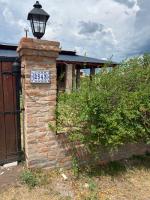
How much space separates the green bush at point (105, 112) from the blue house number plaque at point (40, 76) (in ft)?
1.51

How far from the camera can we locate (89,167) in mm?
4355

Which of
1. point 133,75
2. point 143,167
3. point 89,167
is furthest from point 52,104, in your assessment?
point 143,167

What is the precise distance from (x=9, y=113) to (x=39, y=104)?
56 centimetres

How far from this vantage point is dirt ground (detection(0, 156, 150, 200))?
11.3 ft

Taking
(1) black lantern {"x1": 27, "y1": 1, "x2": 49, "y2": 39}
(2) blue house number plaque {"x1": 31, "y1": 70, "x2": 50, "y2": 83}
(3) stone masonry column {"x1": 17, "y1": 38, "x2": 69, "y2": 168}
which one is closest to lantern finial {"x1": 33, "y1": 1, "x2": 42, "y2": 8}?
(1) black lantern {"x1": 27, "y1": 1, "x2": 49, "y2": 39}

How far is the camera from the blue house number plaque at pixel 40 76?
150 inches

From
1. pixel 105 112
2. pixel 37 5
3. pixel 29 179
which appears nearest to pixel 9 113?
pixel 29 179

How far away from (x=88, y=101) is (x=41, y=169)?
143 centimetres

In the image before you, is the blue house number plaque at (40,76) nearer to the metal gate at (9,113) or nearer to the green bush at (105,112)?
the metal gate at (9,113)

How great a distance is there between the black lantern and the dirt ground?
2371 mm

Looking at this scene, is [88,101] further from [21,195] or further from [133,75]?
[21,195]

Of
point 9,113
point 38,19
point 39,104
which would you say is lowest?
point 9,113

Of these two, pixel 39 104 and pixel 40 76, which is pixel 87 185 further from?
pixel 40 76

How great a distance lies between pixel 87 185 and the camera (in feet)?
12.5
